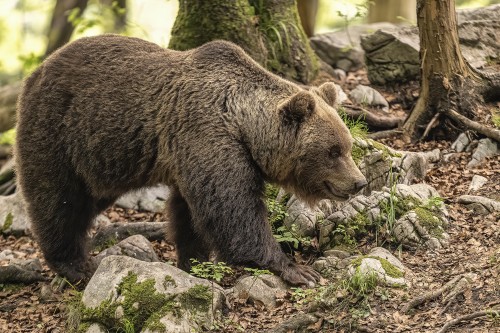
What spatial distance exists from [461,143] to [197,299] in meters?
5.07

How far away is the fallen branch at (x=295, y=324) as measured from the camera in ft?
21.8

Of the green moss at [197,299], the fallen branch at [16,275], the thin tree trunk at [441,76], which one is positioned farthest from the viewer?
the thin tree trunk at [441,76]

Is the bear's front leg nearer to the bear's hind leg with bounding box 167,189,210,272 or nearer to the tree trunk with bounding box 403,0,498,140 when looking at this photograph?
the bear's hind leg with bounding box 167,189,210,272

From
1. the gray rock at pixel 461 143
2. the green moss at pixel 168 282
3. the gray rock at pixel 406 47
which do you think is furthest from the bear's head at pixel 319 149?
the gray rock at pixel 406 47

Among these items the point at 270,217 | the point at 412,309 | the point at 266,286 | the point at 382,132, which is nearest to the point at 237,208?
the point at 266,286

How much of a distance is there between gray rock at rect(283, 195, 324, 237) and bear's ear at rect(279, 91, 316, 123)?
1.26 metres

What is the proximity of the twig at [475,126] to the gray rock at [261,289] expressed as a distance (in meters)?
4.16

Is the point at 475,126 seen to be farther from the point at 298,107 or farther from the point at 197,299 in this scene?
the point at 197,299

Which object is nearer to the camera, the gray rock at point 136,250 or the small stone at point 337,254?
the small stone at point 337,254

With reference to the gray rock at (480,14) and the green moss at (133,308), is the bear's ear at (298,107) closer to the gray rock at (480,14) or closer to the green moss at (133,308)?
the green moss at (133,308)

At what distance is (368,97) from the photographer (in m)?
11.7

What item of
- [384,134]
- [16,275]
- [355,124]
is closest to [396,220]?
[355,124]

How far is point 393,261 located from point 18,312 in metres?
4.39

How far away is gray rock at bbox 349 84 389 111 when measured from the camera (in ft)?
38.2
